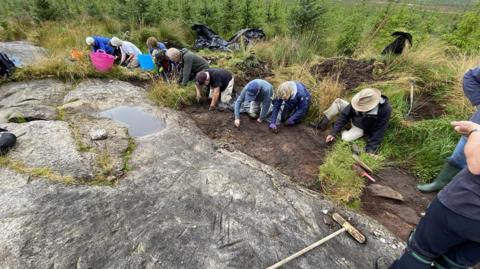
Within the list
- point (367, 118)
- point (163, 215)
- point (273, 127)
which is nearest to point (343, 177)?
point (367, 118)

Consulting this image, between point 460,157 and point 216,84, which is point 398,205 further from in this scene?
point 216,84

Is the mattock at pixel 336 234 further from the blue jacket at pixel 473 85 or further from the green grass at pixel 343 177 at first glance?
the blue jacket at pixel 473 85

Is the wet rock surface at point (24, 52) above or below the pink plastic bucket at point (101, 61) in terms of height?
below

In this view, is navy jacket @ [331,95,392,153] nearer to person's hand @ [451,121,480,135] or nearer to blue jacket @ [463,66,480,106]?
blue jacket @ [463,66,480,106]

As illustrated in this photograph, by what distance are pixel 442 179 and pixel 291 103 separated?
214 centimetres

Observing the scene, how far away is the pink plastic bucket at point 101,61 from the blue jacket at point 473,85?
5.53 m

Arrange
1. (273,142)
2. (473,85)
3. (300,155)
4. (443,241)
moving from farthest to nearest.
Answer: (273,142) < (300,155) < (473,85) < (443,241)

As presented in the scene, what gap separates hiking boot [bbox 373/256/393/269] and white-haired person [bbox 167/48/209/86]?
13.6 feet

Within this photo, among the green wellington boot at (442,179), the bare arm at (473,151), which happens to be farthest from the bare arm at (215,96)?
the bare arm at (473,151)

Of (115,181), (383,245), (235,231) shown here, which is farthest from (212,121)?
(383,245)

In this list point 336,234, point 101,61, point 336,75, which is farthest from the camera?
point 336,75

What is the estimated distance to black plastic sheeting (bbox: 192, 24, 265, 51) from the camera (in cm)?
756

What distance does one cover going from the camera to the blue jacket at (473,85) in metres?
2.45

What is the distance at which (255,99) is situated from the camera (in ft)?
13.7
